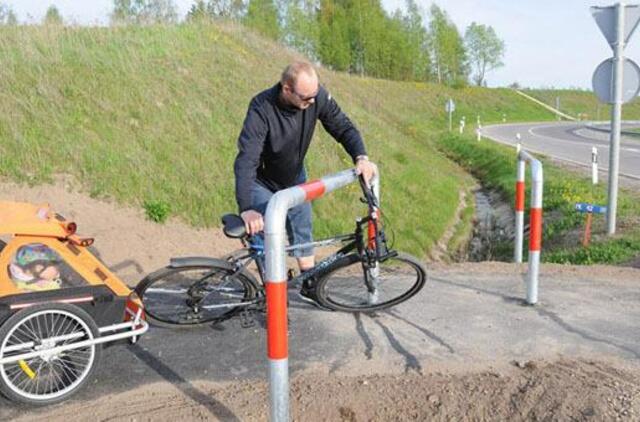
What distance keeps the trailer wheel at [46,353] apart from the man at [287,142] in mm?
1379

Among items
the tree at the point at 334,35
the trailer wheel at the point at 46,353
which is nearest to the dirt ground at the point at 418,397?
the trailer wheel at the point at 46,353

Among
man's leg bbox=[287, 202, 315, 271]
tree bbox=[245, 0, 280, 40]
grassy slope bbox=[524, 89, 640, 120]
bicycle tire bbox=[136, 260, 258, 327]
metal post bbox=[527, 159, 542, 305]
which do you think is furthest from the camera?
grassy slope bbox=[524, 89, 640, 120]

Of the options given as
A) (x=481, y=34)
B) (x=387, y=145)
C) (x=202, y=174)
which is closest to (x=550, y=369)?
(x=202, y=174)

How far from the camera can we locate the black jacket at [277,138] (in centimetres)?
441

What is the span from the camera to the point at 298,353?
453 centimetres

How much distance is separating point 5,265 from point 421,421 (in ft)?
9.65

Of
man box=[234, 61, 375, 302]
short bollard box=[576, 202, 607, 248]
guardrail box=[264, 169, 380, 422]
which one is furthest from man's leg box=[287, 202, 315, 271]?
short bollard box=[576, 202, 607, 248]

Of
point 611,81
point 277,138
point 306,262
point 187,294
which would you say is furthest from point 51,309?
point 611,81

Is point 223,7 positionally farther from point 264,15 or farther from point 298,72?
point 298,72

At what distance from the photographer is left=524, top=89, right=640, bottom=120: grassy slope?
69188 millimetres

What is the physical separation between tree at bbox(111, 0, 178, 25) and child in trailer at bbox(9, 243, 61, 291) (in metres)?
15.1

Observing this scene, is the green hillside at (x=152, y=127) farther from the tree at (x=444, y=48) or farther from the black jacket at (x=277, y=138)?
the tree at (x=444, y=48)

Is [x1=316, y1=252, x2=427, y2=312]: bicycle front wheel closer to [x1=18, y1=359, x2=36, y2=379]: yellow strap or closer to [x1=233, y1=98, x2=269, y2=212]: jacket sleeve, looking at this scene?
[x1=233, y1=98, x2=269, y2=212]: jacket sleeve

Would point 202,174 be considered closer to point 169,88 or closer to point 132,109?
point 132,109
